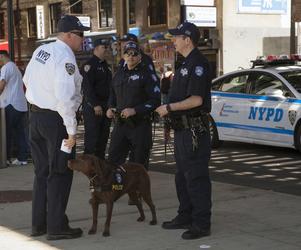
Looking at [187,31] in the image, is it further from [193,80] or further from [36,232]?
[36,232]

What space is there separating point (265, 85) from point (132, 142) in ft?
16.4

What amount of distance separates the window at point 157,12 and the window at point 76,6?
4944 millimetres

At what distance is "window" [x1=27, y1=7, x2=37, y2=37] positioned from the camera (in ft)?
108

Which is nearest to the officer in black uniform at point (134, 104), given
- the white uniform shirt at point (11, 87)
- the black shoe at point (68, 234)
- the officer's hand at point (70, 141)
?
the officer's hand at point (70, 141)

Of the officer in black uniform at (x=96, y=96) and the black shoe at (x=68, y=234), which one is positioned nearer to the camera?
the black shoe at (x=68, y=234)

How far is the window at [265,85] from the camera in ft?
35.7

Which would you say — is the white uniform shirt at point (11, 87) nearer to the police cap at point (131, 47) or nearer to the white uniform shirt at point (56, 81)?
the police cap at point (131, 47)

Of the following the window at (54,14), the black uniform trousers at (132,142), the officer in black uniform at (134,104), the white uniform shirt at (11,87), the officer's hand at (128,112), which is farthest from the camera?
the window at (54,14)

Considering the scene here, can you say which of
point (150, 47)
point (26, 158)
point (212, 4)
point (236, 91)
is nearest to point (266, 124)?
point (236, 91)

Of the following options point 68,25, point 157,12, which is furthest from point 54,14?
point 68,25

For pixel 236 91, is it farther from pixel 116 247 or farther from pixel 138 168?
pixel 116 247

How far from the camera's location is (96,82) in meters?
7.56

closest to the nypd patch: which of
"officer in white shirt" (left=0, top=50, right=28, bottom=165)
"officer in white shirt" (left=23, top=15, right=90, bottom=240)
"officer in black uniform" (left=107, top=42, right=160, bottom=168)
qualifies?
"officer in white shirt" (left=23, top=15, right=90, bottom=240)

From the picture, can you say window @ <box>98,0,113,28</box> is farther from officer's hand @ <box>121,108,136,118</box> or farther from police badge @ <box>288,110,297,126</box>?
officer's hand @ <box>121,108,136,118</box>
